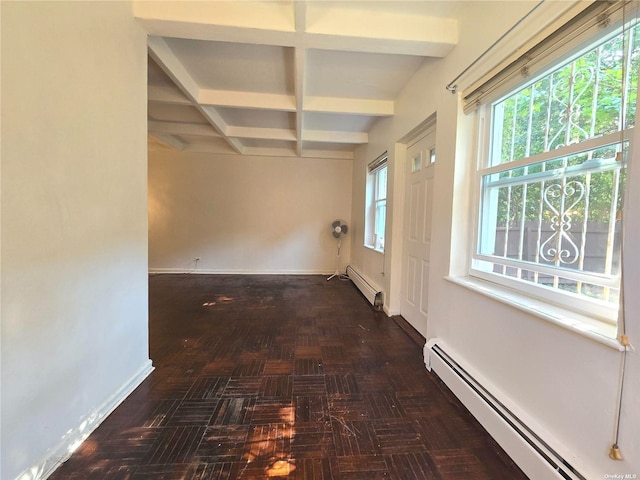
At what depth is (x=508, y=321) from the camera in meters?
1.51

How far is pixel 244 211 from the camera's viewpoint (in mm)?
5973

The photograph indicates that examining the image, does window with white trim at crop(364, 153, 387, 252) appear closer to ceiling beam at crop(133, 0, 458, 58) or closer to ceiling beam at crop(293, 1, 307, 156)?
ceiling beam at crop(293, 1, 307, 156)

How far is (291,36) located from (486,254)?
218 cm

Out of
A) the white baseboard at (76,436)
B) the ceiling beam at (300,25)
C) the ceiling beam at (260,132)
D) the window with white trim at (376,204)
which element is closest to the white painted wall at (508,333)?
the ceiling beam at (300,25)

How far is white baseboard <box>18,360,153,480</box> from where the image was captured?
1.24 m

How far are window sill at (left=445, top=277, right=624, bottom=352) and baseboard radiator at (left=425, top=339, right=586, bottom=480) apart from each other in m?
0.56

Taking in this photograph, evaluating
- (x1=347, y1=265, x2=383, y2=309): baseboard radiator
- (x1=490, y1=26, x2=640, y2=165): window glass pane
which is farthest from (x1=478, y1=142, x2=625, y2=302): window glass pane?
(x1=347, y1=265, x2=383, y2=309): baseboard radiator

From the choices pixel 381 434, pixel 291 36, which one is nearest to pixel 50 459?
pixel 381 434

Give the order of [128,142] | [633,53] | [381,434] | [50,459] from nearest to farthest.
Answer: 1. [633,53]
2. [50,459]
3. [381,434]
4. [128,142]

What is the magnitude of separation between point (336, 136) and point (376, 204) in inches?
Answer: 55.1

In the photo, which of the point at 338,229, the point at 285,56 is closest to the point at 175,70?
the point at 285,56

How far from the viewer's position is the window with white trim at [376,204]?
167 inches

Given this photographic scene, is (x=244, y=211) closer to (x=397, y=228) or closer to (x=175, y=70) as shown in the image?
(x=175, y=70)

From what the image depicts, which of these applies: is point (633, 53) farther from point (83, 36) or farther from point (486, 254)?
point (83, 36)
